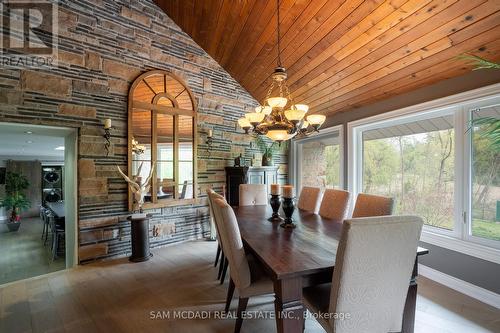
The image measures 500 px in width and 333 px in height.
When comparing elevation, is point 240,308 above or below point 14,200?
below

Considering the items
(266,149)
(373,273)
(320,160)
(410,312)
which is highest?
(266,149)

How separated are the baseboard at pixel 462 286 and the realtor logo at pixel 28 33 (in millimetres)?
5385

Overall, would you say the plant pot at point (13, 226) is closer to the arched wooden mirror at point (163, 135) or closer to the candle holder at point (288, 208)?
the arched wooden mirror at point (163, 135)

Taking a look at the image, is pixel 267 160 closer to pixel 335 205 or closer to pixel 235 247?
pixel 335 205

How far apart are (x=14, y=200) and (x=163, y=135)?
6.17 meters

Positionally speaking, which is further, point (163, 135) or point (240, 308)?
point (163, 135)

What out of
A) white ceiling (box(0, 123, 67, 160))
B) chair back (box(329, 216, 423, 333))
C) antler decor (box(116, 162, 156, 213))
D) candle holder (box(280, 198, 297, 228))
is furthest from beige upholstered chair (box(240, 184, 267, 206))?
white ceiling (box(0, 123, 67, 160))

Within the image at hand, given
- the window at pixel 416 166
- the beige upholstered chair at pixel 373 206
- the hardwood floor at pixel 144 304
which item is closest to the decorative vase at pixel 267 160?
the window at pixel 416 166

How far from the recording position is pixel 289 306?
1.43 metres

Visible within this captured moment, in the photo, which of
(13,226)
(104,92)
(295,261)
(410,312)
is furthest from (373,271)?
(13,226)

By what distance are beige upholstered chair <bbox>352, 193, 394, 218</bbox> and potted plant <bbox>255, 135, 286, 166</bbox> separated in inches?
103

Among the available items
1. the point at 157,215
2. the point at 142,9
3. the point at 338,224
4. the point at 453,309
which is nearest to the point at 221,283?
the point at 338,224

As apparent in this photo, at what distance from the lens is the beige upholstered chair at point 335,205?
9.37 ft

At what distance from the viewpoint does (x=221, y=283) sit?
2863mm
